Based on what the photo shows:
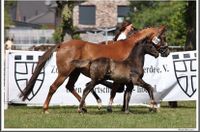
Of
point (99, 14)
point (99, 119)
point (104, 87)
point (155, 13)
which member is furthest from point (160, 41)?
point (99, 14)

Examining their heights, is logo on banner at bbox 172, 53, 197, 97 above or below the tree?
below

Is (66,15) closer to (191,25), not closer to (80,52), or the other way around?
(191,25)

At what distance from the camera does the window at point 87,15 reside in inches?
2361

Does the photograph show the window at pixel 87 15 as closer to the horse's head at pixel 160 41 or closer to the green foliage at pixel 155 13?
the green foliage at pixel 155 13

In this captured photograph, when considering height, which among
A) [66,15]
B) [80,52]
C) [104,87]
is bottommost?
[104,87]

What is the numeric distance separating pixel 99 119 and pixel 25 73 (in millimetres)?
4023

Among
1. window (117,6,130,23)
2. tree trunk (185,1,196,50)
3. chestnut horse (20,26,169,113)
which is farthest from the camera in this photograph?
window (117,6,130,23)

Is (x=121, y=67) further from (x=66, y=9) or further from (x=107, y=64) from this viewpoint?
(x=66, y=9)

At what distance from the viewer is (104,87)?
15.6 m

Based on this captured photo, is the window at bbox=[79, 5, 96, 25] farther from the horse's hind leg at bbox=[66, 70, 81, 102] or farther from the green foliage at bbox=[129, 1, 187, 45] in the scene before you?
the horse's hind leg at bbox=[66, 70, 81, 102]

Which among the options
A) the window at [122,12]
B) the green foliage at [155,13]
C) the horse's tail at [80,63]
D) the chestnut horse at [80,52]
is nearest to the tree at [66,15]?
the chestnut horse at [80,52]

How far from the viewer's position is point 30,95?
15.2m

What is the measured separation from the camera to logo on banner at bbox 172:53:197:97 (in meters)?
15.5

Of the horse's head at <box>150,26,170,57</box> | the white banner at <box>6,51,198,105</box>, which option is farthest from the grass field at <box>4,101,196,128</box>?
the horse's head at <box>150,26,170,57</box>
